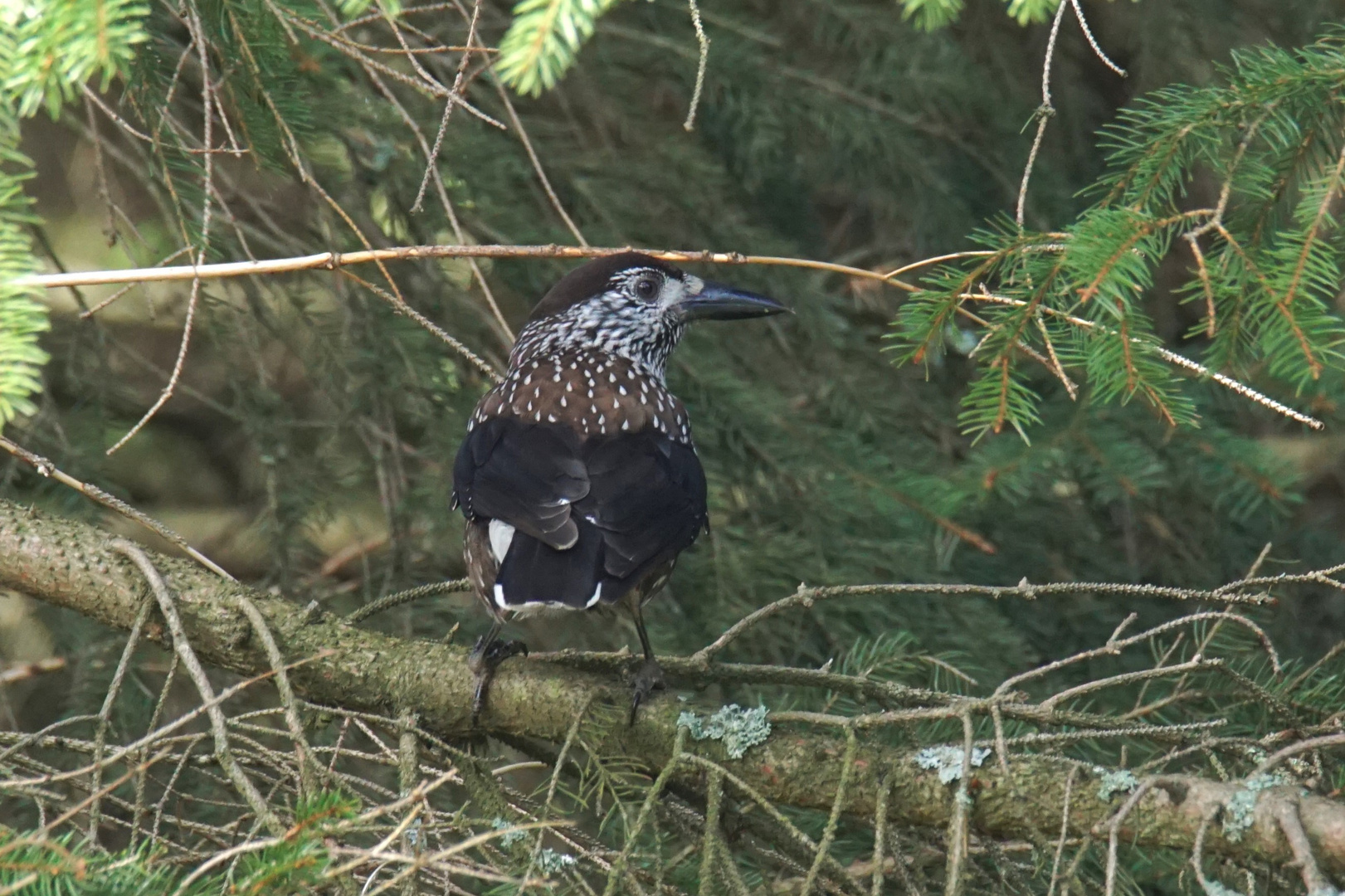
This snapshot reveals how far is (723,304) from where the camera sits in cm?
424

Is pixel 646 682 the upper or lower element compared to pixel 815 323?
lower

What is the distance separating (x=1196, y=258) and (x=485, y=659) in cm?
177

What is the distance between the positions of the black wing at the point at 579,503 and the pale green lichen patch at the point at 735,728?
48 cm

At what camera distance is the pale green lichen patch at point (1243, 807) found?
7.53ft

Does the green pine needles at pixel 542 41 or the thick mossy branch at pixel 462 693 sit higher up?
the green pine needles at pixel 542 41

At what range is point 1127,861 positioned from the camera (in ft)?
9.93

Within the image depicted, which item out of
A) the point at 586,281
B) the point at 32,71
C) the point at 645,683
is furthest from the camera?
the point at 586,281

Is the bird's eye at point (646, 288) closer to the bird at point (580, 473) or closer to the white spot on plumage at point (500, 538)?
the bird at point (580, 473)

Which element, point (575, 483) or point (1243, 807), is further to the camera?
point (575, 483)

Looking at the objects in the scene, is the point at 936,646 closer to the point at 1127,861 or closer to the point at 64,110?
the point at 1127,861

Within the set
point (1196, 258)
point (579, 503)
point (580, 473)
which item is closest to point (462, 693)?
point (579, 503)

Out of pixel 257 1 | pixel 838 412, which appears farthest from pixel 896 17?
pixel 257 1

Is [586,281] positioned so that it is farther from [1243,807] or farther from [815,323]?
[1243,807]

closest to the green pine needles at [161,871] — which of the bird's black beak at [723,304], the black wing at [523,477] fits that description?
the black wing at [523,477]
